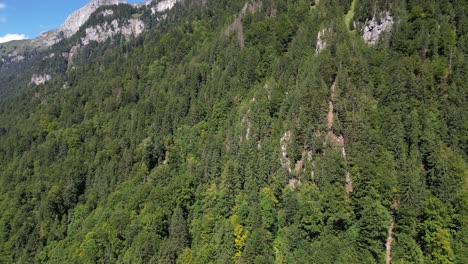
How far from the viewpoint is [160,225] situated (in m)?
89.2

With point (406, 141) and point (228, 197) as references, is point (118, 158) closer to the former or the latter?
point (228, 197)

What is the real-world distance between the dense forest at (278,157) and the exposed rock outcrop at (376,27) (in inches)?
59.4

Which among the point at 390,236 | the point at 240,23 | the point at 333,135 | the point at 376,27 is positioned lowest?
the point at 390,236

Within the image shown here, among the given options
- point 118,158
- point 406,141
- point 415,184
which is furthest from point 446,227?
point 118,158

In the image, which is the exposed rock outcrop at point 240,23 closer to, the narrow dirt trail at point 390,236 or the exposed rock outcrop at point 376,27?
the exposed rock outcrop at point 376,27

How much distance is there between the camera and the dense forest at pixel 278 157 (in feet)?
228

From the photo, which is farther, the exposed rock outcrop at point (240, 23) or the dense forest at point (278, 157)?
the exposed rock outcrop at point (240, 23)

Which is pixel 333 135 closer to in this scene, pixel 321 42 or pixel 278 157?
pixel 278 157

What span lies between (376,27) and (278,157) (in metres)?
43.5

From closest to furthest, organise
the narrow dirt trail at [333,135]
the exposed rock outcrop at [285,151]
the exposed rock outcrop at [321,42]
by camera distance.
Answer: the narrow dirt trail at [333,135], the exposed rock outcrop at [285,151], the exposed rock outcrop at [321,42]

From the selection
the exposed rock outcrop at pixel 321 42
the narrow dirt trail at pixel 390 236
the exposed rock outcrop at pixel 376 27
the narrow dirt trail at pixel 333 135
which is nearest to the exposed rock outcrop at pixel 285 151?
the narrow dirt trail at pixel 333 135

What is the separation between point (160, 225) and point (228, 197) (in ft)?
63.6

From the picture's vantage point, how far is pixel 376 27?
9100 centimetres

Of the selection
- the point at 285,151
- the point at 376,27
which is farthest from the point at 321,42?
the point at 285,151
